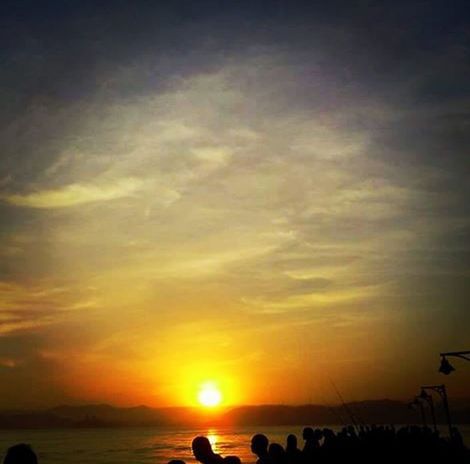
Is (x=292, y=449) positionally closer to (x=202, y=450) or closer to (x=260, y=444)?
(x=260, y=444)

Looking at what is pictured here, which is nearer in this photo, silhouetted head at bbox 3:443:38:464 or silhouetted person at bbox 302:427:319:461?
silhouetted head at bbox 3:443:38:464

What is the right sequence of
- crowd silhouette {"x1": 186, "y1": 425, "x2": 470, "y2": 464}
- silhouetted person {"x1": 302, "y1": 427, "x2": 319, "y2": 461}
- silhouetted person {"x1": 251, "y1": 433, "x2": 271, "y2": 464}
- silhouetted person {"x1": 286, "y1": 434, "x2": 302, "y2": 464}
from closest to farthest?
1. silhouetted person {"x1": 251, "y1": 433, "x2": 271, "y2": 464}
2. crowd silhouette {"x1": 186, "y1": 425, "x2": 470, "y2": 464}
3. silhouetted person {"x1": 286, "y1": 434, "x2": 302, "y2": 464}
4. silhouetted person {"x1": 302, "y1": 427, "x2": 319, "y2": 461}

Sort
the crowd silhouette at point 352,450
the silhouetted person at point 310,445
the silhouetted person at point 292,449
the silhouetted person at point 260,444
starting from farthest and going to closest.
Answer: the silhouetted person at point 310,445
the silhouetted person at point 292,449
the crowd silhouette at point 352,450
the silhouetted person at point 260,444

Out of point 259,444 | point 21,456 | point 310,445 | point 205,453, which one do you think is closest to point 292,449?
point 310,445

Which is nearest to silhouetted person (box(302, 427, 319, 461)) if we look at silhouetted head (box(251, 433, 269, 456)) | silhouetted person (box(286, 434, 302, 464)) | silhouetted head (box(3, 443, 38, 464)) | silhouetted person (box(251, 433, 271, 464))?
silhouetted person (box(286, 434, 302, 464))

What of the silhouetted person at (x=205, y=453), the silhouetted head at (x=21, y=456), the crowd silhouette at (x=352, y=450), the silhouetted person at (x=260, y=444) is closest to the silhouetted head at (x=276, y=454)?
the crowd silhouette at (x=352, y=450)

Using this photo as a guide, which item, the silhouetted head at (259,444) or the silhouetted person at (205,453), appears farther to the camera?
the silhouetted head at (259,444)

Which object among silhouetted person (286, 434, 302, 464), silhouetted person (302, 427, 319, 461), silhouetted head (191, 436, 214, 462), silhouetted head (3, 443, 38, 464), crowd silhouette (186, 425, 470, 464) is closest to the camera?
silhouetted head (3, 443, 38, 464)

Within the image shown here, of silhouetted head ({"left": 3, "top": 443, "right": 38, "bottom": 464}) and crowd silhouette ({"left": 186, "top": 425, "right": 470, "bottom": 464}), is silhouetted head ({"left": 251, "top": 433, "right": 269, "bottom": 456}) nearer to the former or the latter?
crowd silhouette ({"left": 186, "top": 425, "right": 470, "bottom": 464})

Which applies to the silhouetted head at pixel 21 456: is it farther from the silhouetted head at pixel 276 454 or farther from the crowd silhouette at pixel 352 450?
the silhouetted head at pixel 276 454

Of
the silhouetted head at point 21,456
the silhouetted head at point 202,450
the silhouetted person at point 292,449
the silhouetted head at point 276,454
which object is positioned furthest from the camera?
the silhouetted person at point 292,449

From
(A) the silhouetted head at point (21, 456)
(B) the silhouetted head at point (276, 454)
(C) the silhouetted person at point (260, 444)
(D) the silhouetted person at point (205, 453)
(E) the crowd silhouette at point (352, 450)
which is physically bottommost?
(E) the crowd silhouette at point (352, 450)

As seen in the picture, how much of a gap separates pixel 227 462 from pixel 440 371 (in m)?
17.8

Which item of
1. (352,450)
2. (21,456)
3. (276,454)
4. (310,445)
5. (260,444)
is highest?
(21,456)
